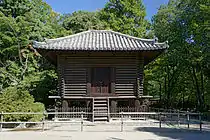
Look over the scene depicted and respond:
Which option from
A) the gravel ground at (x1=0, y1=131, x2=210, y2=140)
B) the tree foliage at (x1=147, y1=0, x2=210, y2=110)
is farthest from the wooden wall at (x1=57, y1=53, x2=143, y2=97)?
the gravel ground at (x1=0, y1=131, x2=210, y2=140)

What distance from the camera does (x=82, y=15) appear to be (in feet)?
119

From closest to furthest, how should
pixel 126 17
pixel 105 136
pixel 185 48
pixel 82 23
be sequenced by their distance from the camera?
pixel 105 136 → pixel 185 48 → pixel 82 23 → pixel 126 17

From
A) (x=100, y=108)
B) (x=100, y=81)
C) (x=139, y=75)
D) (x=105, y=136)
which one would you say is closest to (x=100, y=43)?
(x=100, y=81)

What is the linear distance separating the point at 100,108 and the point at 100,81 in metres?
1.96

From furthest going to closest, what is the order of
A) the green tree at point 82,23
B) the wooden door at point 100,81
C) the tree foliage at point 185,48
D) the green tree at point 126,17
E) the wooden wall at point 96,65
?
the green tree at point 126,17, the green tree at point 82,23, the tree foliage at point 185,48, the wooden door at point 100,81, the wooden wall at point 96,65

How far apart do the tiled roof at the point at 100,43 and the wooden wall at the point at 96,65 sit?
68 cm

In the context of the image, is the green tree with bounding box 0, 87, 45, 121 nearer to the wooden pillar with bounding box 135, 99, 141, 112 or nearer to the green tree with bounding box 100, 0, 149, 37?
the wooden pillar with bounding box 135, 99, 141, 112

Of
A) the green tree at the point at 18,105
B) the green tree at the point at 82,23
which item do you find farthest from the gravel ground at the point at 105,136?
the green tree at the point at 82,23

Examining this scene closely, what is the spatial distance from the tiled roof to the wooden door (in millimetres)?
1774

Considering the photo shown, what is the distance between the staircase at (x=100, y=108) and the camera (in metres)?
17.8

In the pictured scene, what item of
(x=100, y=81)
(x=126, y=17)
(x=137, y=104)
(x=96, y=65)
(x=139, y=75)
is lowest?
(x=137, y=104)

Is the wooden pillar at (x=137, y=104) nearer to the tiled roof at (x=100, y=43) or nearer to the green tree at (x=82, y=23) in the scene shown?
the tiled roof at (x=100, y=43)

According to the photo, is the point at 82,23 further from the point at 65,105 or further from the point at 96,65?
the point at 65,105

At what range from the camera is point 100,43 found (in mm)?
19562
